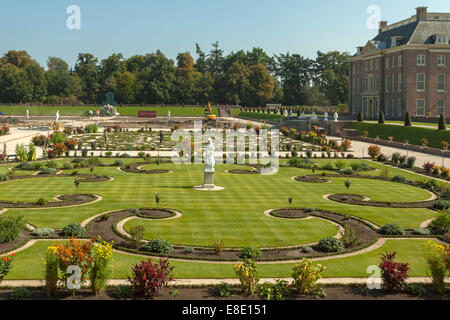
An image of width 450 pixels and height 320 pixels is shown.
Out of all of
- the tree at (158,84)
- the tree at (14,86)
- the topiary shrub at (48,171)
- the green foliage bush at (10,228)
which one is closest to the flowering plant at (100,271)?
the green foliage bush at (10,228)

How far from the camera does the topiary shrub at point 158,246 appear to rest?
57.3 ft

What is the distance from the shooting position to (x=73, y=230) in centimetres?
1922

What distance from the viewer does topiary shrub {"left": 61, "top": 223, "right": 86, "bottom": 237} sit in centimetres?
1908

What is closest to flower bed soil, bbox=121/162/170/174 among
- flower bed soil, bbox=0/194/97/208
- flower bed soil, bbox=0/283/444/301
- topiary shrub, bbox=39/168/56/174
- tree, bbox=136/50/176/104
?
topiary shrub, bbox=39/168/56/174

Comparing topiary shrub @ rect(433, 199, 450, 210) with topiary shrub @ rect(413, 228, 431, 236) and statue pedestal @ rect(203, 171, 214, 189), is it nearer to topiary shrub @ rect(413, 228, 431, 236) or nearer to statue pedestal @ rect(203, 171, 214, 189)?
topiary shrub @ rect(413, 228, 431, 236)

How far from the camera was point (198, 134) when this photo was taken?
67.6 m

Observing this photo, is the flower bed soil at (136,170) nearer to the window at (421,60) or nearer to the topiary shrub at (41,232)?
the topiary shrub at (41,232)

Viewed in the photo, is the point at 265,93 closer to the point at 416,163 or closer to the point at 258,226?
the point at 416,163

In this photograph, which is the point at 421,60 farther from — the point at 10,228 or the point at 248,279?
the point at 248,279

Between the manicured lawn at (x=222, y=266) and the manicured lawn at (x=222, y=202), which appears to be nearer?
the manicured lawn at (x=222, y=266)

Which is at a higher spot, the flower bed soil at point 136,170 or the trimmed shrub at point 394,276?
the flower bed soil at point 136,170

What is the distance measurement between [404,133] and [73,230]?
45742 millimetres

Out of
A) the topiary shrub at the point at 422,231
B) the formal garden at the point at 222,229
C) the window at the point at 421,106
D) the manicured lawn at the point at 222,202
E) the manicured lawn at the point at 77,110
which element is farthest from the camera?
the manicured lawn at the point at 77,110

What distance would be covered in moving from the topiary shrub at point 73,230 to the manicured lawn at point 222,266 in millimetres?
1083
